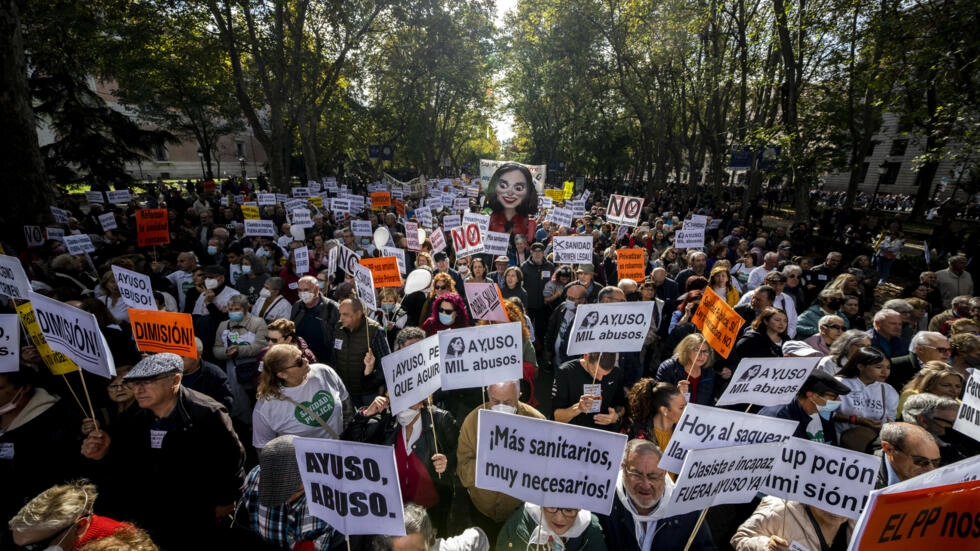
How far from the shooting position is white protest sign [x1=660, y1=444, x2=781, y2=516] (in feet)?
7.92

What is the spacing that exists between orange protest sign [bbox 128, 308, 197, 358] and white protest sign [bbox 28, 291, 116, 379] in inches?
15.8

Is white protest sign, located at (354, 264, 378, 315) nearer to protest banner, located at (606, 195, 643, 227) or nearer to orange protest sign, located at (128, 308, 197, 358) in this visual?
orange protest sign, located at (128, 308, 197, 358)

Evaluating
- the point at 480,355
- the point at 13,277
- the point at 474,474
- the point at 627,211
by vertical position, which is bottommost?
the point at 474,474

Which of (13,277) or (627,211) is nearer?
(13,277)

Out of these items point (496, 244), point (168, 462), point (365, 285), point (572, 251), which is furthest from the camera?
point (496, 244)

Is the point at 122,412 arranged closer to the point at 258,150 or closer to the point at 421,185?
the point at 421,185

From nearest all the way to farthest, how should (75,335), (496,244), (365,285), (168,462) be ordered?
1. (168,462)
2. (75,335)
3. (365,285)
4. (496,244)

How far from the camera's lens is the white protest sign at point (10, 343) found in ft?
11.0

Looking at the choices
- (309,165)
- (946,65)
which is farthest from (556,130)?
(946,65)

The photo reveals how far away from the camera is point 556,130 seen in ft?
141

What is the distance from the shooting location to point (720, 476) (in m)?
2.54

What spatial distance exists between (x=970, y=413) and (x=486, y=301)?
4.16 metres

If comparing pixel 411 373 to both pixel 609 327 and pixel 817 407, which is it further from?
pixel 817 407

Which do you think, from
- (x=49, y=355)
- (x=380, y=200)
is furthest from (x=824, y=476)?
(x=380, y=200)
